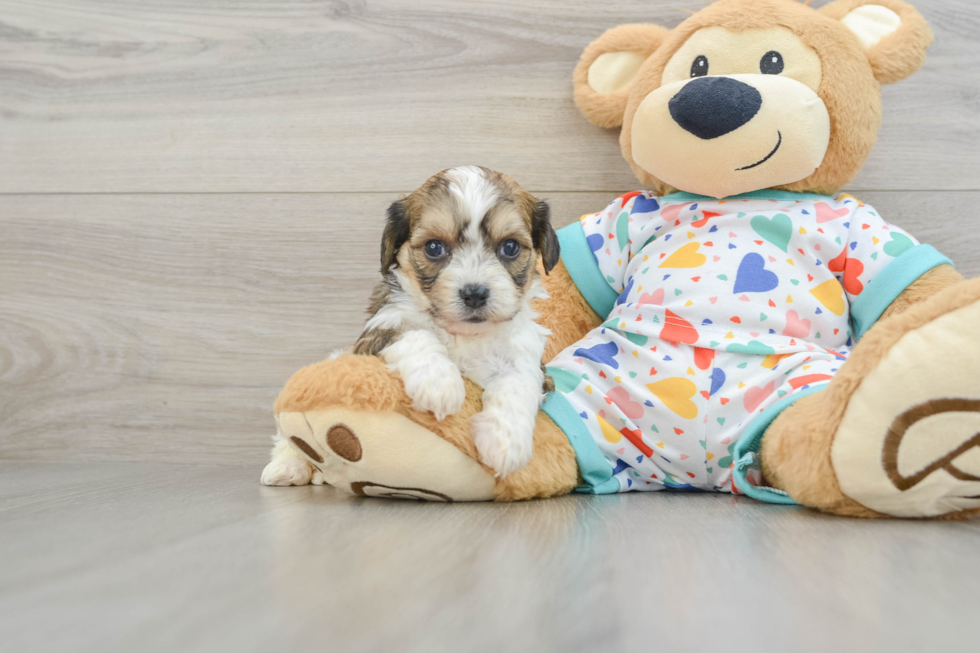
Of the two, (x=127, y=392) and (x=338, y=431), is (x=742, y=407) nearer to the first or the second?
(x=338, y=431)

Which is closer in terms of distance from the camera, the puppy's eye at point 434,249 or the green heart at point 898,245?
the puppy's eye at point 434,249

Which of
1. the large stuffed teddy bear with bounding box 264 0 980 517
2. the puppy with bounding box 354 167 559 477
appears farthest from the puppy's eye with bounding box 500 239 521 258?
the large stuffed teddy bear with bounding box 264 0 980 517

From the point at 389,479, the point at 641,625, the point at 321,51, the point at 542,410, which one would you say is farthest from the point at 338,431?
the point at 321,51

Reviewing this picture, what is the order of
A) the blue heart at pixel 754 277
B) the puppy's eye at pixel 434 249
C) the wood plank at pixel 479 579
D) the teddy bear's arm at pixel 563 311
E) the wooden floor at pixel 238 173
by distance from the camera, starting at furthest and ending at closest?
the wooden floor at pixel 238 173
the teddy bear's arm at pixel 563 311
the blue heart at pixel 754 277
the puppy's eye at pixel 434 249
the wood plank at pixel 479 579

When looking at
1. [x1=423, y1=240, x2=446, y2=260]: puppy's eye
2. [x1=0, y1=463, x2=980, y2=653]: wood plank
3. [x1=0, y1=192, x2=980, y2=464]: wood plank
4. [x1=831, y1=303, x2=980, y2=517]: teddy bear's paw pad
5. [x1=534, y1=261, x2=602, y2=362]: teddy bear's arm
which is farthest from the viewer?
[x1=0, y1=192, x2=980, y2=464]: wood plank

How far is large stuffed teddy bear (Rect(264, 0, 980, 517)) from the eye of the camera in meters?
1.15

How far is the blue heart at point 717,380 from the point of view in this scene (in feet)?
4.33

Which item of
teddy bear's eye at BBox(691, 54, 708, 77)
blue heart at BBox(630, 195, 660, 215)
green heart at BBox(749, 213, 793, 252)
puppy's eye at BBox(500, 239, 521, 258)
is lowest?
puppy's eye at BBox(500, 239, 521, 258)

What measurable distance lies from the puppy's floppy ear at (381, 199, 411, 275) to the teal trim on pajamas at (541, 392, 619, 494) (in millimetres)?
405

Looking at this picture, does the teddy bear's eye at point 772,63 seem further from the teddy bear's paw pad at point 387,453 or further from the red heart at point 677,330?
the teddy bear's paw pad at point 387,453

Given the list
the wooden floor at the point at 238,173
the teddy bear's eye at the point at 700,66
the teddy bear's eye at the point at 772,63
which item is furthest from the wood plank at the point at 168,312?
the teddy bear's eye at the point at 772,63

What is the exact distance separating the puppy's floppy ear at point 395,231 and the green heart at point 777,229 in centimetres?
71

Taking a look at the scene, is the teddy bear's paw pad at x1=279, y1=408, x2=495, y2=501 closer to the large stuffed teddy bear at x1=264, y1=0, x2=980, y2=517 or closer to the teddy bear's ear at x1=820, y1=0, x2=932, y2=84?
the large stuffed teddy bear at x1=264, y1=0, x2=980, y2=517

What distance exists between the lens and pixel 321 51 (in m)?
1.90
